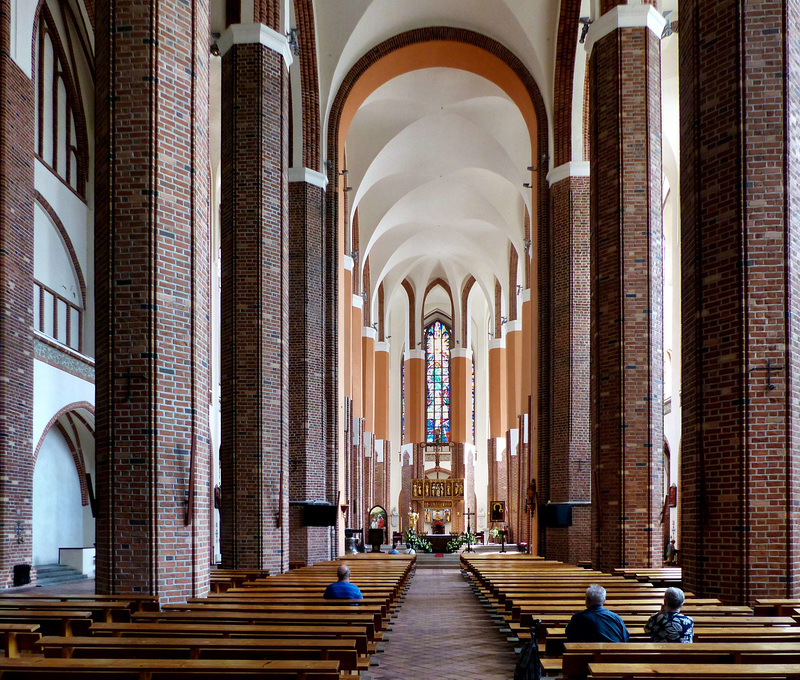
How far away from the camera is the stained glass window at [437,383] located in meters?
45.2

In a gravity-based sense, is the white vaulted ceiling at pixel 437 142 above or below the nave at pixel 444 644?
above

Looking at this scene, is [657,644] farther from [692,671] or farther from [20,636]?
[20,636]

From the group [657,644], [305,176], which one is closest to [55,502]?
[305,176]

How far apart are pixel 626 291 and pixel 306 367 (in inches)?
306

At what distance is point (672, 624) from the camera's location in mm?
5555

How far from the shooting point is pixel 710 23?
8680 mm

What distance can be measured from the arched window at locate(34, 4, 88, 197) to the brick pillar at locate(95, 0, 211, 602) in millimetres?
9940

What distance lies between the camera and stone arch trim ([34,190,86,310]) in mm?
17411

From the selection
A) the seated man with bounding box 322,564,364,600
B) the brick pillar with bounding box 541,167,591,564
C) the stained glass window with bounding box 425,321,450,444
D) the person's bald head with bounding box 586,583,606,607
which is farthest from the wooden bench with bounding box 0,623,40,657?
the stained glass window with bounding box 425,321,450,444

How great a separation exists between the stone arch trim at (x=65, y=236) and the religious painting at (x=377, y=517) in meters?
18.8

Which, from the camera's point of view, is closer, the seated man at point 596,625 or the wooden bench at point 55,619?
the seated man at point 596,625

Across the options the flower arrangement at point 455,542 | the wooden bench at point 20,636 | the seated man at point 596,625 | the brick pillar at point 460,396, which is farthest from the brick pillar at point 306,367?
the brick pillar at point 460,396

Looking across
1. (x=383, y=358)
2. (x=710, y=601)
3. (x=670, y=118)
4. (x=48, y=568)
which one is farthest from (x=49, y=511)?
(x=383, y=358)

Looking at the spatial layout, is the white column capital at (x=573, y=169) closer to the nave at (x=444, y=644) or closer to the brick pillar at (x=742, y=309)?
the nave at (x=444, y=644)
